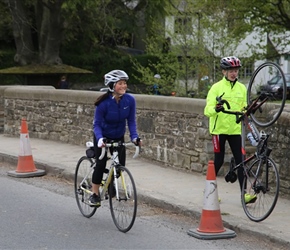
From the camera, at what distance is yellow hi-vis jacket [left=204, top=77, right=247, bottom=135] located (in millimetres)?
8914

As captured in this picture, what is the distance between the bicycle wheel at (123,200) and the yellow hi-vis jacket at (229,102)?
1460 mm

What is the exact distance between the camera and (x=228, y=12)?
1089 inches

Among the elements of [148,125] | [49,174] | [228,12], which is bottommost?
[49,174]

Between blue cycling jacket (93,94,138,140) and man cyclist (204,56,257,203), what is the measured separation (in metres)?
Result: 1.03

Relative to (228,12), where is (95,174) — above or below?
below

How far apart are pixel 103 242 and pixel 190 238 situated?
38.2 inches

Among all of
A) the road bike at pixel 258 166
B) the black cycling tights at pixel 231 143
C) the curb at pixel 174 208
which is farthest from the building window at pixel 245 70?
the road bike at pixel 258 166

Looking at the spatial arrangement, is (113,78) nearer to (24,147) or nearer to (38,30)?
(24,147)

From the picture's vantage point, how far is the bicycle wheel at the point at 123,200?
315 inches

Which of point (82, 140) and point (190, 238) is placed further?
point (82, 140)

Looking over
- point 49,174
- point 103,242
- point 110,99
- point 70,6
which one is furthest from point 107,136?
point 70,6

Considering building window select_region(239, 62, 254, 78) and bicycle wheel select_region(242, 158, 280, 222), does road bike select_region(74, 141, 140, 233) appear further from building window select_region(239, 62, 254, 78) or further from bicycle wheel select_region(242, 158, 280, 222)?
building window select_region(239, 62, 254, 78)

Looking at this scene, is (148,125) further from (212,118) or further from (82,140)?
(212,118)

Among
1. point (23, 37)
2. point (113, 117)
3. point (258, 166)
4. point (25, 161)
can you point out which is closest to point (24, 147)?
point (25, 161)
